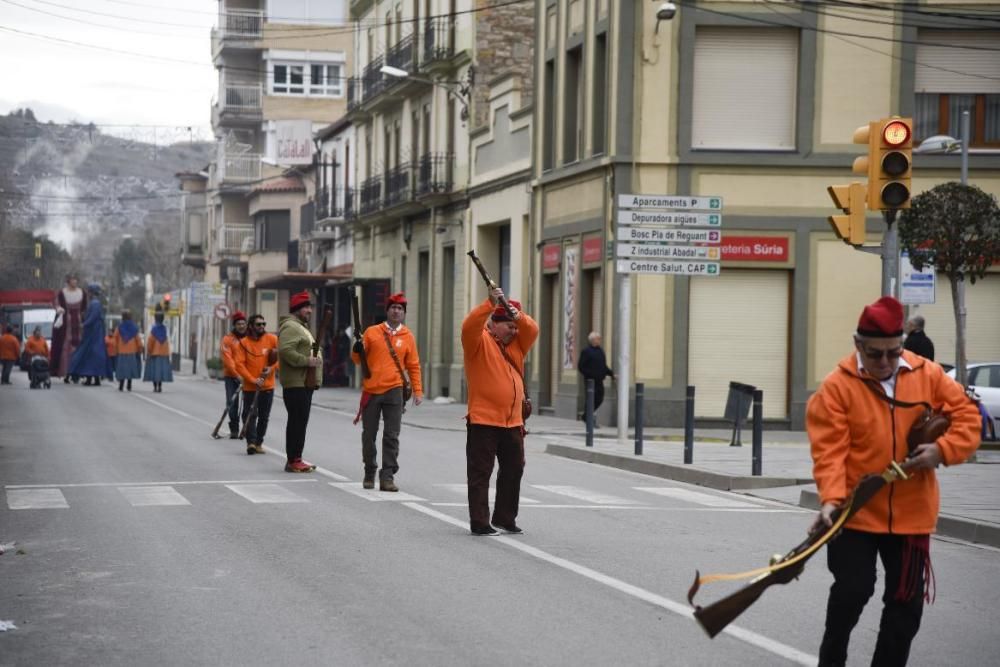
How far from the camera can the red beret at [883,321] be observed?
649cm

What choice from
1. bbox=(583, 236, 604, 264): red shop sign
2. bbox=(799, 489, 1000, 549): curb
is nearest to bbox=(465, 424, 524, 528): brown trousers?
bbox=(799, 489, 1000, 549): curb

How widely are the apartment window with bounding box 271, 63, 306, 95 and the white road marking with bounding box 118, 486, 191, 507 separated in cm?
5996

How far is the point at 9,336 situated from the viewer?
47625 millimetres

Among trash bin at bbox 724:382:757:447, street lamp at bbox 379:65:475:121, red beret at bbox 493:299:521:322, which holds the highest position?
street lamp at bbox 379:65:475:121

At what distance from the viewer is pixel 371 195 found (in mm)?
49969

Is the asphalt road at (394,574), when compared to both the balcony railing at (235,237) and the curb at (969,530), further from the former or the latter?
the balcony railing at (235,237)

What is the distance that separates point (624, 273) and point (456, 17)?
20070mm

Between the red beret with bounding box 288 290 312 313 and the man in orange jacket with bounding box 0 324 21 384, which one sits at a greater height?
the red beret with bounding box 288 290 312 313

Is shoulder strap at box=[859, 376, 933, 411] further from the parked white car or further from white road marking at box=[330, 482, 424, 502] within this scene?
the parked white car

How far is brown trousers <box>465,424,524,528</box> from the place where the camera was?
477 inches

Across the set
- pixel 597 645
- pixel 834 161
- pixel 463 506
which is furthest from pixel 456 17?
pixel 597 645

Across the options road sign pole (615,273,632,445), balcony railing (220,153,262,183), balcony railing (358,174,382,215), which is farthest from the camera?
balcony railing (220,153,262,183)

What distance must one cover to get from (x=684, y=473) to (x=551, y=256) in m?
15.2

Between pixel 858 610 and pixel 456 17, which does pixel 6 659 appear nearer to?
pixel 858 610
